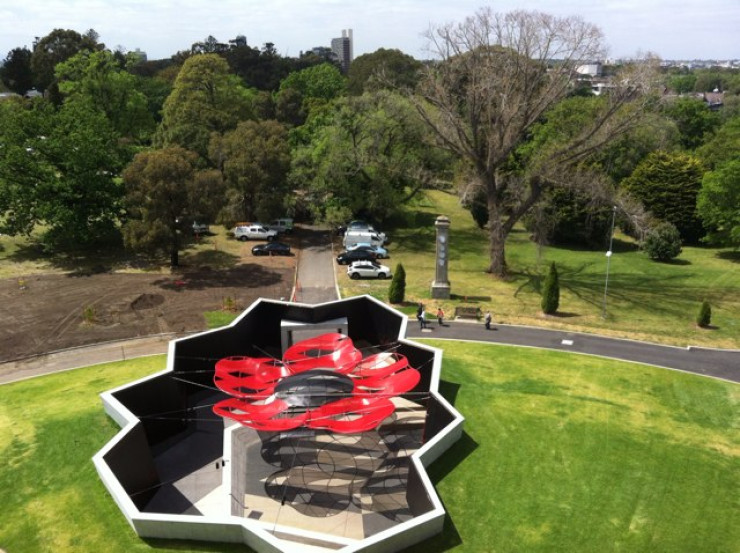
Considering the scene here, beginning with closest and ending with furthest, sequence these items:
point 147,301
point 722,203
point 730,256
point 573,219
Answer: point 147,301, point 722,203, point 730,256, point 573,219

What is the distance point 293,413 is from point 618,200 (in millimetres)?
31808

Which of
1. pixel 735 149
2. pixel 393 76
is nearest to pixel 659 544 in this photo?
pixel 735 149

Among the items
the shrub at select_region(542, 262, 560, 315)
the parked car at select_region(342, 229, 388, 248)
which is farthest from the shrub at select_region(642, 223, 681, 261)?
the parked car at select_region(342, 229, 388, 248)

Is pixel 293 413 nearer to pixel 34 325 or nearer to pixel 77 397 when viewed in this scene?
pixel 77 397

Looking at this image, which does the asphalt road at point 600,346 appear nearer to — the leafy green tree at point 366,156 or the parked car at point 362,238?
the parked car at point 362,238

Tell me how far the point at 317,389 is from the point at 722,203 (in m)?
50.8

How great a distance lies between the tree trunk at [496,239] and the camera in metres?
45.8

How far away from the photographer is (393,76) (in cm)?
10375

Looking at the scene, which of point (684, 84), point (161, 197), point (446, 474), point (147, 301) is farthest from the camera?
point (684, 84)

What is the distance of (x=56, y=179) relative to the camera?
159ft

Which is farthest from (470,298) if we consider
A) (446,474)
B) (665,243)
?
(665,243)

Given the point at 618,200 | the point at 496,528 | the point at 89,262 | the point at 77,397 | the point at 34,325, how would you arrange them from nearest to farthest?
1. the point at 496,528
2. the point at 77,397
3. the point at 34,325
4. the point at 618,200
5. the point at 89,262

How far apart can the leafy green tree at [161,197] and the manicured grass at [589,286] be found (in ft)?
46.7

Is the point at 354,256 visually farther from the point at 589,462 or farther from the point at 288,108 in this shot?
the point at 288,108
